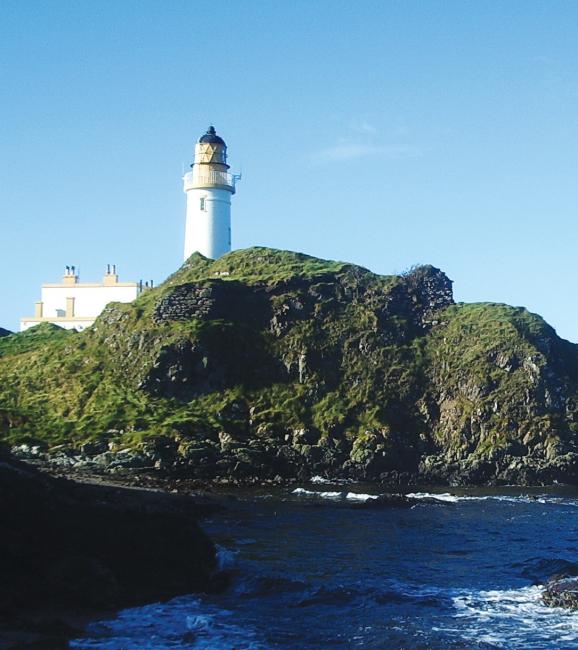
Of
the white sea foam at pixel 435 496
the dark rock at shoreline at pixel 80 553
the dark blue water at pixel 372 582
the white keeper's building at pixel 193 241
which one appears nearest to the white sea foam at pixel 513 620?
the dark blue water at pixel 372 582

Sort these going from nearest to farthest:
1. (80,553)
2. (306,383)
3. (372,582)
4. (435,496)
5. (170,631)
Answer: (170,631) < (80,553) < (372,582) < (435,496) < (306,383)

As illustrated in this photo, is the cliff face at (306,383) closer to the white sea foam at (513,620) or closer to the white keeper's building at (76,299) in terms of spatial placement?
the white keeper's building at (76,299)

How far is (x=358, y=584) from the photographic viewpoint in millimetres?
34938

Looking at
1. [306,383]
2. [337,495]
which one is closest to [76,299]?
[306,383]

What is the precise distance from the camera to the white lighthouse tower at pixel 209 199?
106812 millimetres

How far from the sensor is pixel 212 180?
106 m

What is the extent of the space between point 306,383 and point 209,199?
30.5m

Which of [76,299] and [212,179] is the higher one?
[212,179]

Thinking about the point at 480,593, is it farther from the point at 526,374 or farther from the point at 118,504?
the point at 526,374

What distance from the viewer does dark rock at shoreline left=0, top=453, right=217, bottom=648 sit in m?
28.0

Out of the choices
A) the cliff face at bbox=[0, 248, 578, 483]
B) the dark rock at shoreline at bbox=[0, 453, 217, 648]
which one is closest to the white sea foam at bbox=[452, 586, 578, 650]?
the dark rock at shoreline at bbox=[0, 453, 217, 648]

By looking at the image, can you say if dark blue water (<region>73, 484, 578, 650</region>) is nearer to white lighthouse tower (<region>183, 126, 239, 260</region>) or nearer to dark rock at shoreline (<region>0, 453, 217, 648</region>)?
dark rock at shoreline (<region>0, 453, 217, 648</region>)

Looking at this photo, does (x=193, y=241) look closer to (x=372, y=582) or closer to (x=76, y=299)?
(x=76, y=299)

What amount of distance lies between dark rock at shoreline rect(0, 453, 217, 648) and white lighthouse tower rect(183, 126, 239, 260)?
74.4 metres
